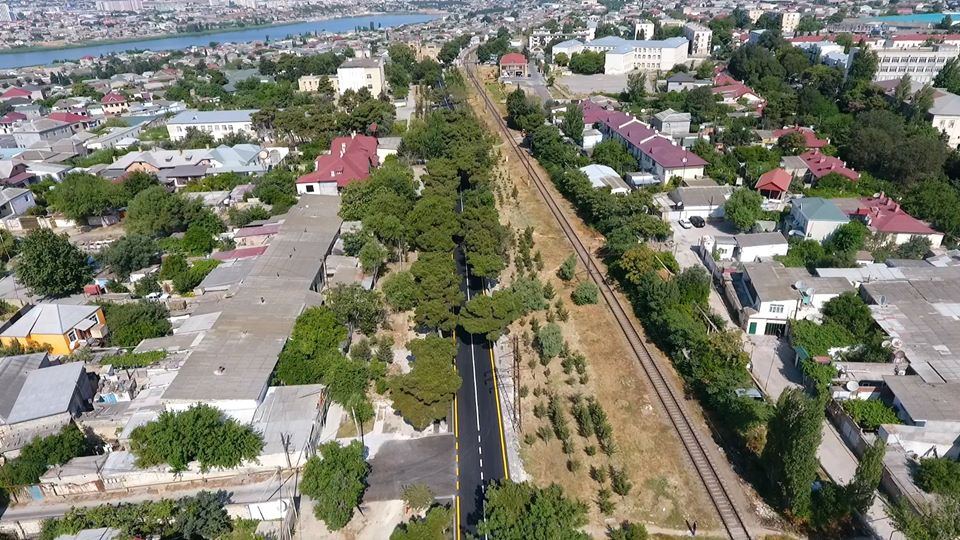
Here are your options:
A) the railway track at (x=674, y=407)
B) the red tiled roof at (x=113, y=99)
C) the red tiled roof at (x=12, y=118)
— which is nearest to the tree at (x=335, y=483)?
the railway track at (x=674, y=407)

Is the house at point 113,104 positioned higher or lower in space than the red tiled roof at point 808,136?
higher

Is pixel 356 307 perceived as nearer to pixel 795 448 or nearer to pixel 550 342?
pixel 550 342

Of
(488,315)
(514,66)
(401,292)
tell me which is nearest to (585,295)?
(488,315)

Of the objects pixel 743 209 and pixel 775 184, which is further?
pixel 775 184

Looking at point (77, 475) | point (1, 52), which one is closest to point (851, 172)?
point (77, 475)

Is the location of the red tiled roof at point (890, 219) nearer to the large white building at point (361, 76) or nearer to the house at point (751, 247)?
the house at point (751, 247)

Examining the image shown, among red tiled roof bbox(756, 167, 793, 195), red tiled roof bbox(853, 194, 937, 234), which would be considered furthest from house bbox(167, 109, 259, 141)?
red tiled roof bbox(853, 194, 937, 234)
